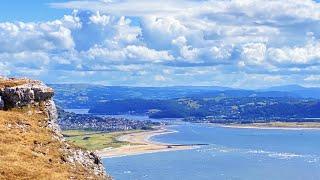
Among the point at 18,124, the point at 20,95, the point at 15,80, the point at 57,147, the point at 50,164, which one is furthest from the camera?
the point at 15,80

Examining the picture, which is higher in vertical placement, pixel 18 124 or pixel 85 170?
pixel 18 124

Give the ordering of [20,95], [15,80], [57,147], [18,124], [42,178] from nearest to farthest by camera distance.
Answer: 1. [42,178]
2. [57,147]
3. [18,124]
4. [20,95]
5. [15,80]

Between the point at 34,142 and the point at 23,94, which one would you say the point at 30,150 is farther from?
the point at 23,94

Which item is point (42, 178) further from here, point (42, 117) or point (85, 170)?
point (42, 117)

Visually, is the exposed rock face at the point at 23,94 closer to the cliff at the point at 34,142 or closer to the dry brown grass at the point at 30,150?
the cliff at the point at 34,142

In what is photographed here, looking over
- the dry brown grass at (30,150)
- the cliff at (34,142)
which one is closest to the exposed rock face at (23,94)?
the cliff at (34,142)

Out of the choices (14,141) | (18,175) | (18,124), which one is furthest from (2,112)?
(18,175)

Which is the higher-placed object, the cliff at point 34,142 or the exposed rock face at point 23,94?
the exposed rock face at point 23,94
